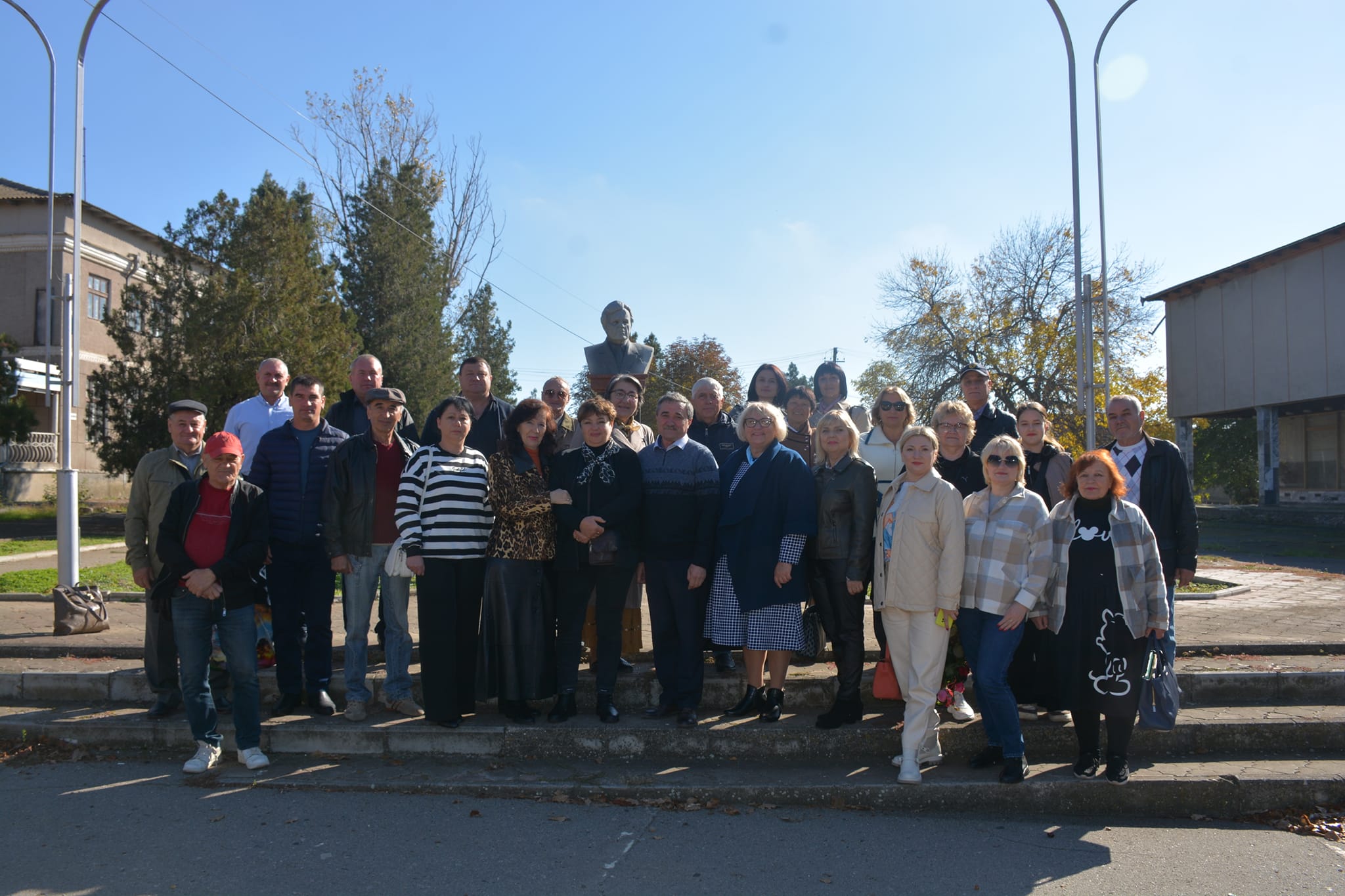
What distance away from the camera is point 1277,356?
26000 millimetres

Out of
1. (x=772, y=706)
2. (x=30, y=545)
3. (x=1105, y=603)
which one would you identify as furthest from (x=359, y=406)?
(x=30, y=545)

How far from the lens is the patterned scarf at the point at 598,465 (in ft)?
17.8

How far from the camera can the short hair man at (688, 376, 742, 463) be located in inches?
255

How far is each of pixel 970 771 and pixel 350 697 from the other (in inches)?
151

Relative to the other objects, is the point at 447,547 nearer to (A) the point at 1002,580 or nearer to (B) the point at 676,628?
(B) the point at 676,628

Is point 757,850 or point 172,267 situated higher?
point 172,267

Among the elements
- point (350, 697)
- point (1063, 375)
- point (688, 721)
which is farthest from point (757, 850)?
point (1063, 375)

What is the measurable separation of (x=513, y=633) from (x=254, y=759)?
1654 millimetres

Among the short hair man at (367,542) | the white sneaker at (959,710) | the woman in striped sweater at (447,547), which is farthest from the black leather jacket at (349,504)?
the white sneaker at (959,710)

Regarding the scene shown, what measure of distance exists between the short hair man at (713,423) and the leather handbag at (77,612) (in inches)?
213

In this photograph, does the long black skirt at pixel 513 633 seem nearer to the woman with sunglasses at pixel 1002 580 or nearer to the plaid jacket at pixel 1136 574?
the woman with sunglasses at pixel 1002 580

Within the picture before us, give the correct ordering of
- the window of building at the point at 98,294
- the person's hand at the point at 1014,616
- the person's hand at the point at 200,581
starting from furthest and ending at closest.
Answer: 1. the window of building at the point at 98,294
2. the person's hand at the point at 200,581
3. the person's hand at the point at 1014,616

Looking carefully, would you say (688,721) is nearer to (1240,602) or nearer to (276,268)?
(1240,602)

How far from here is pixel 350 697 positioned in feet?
18.3
